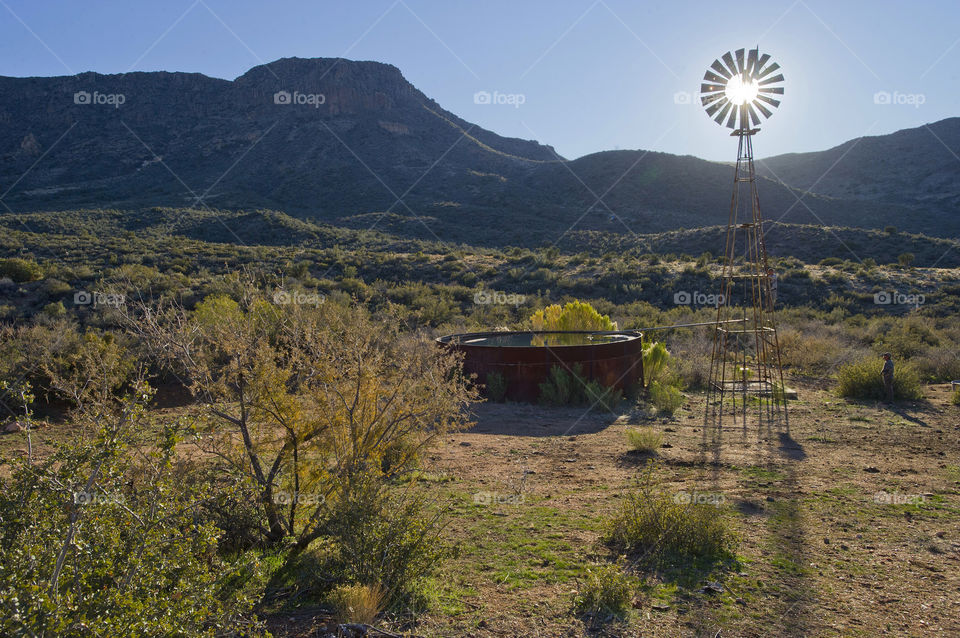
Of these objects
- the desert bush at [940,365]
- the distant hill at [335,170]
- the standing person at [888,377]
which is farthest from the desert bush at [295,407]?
the distant hill at [335,170]

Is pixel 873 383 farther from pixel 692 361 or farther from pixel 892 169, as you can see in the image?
pixel 892 169

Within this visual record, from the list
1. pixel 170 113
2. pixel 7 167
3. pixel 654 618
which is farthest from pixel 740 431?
pixel 170 113

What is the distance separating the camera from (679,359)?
15469mm

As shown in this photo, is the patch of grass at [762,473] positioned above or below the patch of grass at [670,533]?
below

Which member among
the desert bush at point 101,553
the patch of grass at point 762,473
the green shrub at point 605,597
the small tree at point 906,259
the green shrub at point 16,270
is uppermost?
the small tree at point 906,259

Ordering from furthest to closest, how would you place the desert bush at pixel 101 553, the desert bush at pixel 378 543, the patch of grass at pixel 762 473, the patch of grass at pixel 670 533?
the patch of grass at pixel 762 473 < the patch of grass at pixel 670 533 < the desert bush at pixel 378 543 < the desert bush at pixel 101 553

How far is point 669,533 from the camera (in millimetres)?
4773

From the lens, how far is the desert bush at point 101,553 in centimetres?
226

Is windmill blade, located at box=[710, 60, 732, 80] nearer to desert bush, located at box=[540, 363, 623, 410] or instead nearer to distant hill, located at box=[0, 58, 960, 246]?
desert bush, located at box=[540, 363, 623, 410]

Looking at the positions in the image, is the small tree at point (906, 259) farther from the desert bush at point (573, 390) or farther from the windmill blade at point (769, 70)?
the desert bush at point (573, 390)

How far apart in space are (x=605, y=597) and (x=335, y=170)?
195 feet

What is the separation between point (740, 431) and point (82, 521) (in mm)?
9287

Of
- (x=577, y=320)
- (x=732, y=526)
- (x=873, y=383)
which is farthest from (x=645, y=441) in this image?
(x=873, y=383)

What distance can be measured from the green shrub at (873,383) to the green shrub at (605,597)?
36.0 ft
